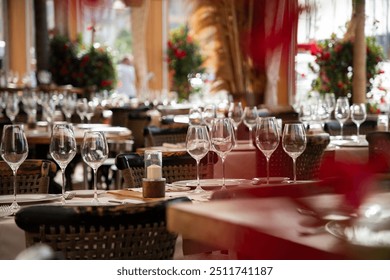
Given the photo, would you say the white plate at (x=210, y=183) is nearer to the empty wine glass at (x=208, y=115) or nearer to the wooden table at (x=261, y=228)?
the wooden table at (x=261, y=228)

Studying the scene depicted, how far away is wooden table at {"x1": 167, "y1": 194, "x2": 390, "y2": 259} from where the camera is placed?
99 cm

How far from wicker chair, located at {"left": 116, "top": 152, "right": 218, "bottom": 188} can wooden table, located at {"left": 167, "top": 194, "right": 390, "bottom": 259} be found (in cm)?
126

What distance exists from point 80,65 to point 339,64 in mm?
4783

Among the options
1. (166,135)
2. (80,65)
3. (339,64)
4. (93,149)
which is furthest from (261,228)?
(80,65)

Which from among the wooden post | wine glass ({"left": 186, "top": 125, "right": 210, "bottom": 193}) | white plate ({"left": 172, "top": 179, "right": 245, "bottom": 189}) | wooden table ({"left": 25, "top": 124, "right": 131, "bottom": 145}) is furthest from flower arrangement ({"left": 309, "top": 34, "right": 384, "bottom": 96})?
wine glass ({"left": 186, "top": 125, "right": 210, "bottom": 193})

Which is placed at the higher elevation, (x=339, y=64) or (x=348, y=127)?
(x=339, y=64)

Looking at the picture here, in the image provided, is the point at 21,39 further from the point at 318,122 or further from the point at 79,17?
the point at 79,17

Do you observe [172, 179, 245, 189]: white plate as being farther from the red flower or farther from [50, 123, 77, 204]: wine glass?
the red flower

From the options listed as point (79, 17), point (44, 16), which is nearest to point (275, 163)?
point (79, 17)

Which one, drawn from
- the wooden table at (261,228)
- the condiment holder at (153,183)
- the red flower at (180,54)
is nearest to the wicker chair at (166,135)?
the condiment holder at (153,183)

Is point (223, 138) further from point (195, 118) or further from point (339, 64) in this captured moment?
point (339, 64)

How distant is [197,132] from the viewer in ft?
7.66

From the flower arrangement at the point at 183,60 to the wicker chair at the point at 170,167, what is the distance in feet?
26.1

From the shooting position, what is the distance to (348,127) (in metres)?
4.84
